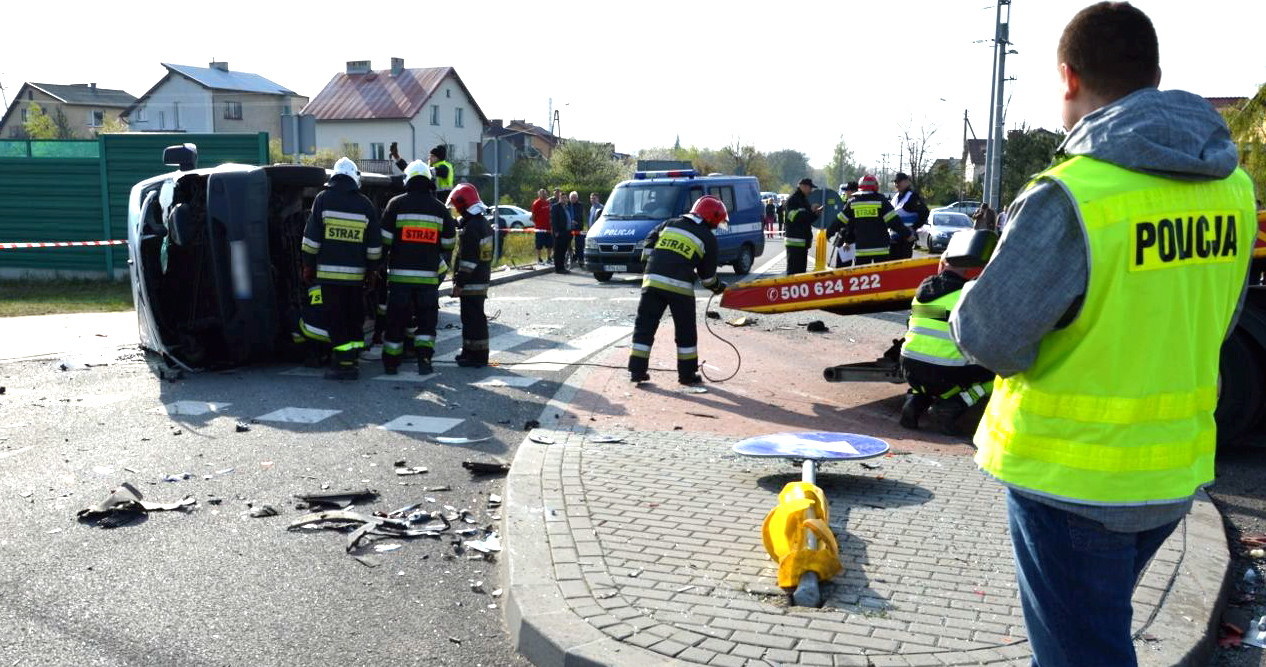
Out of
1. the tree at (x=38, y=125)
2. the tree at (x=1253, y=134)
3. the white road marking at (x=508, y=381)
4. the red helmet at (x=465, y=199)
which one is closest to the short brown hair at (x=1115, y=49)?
the white road marking at (x=508, y=381)

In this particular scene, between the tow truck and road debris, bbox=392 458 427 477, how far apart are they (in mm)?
3655

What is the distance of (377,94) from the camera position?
72000mm

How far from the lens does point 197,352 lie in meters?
10.7

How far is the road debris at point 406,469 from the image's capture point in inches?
279

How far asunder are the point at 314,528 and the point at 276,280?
583cm

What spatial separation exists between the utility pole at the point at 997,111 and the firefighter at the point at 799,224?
15.8 meters

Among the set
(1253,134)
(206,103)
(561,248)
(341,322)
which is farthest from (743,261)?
(206,103)

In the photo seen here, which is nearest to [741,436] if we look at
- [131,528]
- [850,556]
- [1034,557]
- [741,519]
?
[741,519]

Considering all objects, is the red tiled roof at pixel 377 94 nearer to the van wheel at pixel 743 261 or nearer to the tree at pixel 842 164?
the tree at pixel 842 164

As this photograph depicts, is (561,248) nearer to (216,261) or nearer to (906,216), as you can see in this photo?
(906,216)

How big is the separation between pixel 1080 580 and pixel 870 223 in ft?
43.0

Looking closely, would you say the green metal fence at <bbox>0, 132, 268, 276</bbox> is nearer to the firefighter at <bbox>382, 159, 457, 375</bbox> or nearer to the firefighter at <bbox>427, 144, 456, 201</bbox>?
the firefighter at <bbox>427, 144, 456, 201</bbox>

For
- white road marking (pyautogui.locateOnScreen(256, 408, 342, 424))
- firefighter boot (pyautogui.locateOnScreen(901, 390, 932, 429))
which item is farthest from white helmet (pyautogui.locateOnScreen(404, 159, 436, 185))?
firefighter boot (pyautogui.locateOnScreen(901, 390, 932, 429))

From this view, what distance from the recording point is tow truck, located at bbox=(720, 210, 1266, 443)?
7.63 metres
